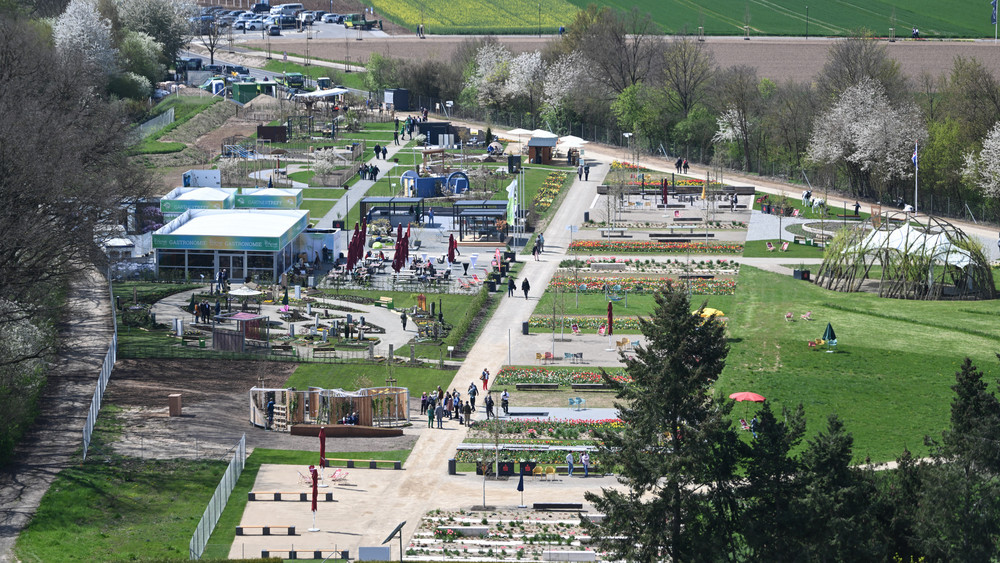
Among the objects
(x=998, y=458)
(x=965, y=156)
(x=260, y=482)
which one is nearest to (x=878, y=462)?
(x=998, y=458)

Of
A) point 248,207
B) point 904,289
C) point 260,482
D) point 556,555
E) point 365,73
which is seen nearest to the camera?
point 556,555

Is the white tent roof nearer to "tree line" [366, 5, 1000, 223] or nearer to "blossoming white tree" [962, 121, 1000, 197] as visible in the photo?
"blossoming white tree" [962, 121, 1000, 197]

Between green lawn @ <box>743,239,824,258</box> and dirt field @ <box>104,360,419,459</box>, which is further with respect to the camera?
green lawn @ <box>743,239,824,258</box>

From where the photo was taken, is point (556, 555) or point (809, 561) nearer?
point (809, 561)

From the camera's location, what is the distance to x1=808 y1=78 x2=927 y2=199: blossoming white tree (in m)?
115

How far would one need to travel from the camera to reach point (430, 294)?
8800 cm

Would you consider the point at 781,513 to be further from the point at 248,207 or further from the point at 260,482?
the point at 248,207

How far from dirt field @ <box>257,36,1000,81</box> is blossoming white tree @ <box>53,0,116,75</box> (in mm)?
38814

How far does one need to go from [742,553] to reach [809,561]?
267 centimetres

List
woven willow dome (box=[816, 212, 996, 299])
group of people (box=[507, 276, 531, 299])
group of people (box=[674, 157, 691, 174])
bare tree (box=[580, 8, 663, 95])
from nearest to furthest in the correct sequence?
woven willow dome (box=[816, 212, 996, 299]), group of people (box=[507, 276, 531, 299]), group of people (box=[674, 157, 691, 174]), bare tree (box=[580, 8, 663, 95])

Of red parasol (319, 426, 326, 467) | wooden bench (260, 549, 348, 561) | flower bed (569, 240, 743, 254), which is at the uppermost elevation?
flower bed (569, 240, 743, 254)

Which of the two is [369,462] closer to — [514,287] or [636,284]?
[514,287]

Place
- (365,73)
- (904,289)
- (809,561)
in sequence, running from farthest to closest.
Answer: (365,73) → (904,289) → (809,561)

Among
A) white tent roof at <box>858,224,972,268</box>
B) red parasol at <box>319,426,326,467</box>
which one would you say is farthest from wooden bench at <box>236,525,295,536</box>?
white tent roof at <box>858,224,972,268</box>
